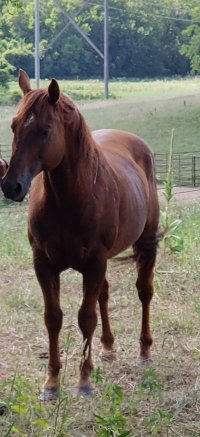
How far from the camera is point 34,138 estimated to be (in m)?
3.76

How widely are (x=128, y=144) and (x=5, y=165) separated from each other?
1574 millimetres

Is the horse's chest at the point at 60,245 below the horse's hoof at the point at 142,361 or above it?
above

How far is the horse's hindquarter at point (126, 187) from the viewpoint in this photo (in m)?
4.72

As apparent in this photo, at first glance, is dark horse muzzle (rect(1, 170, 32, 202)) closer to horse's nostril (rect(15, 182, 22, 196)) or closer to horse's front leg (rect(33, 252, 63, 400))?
horse's nostril (rect(15, 182, 22, 196))

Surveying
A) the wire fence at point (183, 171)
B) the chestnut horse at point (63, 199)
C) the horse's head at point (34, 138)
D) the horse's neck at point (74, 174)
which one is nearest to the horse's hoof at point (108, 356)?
the chestnut horse at point (63, 199)

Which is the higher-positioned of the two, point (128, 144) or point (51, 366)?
point (128, 144)

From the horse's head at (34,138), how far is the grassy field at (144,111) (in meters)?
16.6

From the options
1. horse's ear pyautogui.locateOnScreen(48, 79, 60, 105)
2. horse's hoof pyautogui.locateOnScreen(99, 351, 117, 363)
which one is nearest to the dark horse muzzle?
horse's ear pyautogui.locateOnScreen(48, 79, 60, 105)

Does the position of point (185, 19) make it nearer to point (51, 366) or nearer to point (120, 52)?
point (120, 52)

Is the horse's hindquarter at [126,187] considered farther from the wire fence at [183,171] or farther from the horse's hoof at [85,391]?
the wire fence at [183,171]

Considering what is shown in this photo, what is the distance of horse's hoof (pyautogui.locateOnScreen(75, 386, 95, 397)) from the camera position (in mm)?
4199

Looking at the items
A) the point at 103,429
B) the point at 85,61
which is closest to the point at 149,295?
the point at 103,429

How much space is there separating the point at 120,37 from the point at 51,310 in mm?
40337

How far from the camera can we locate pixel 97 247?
423 cm
